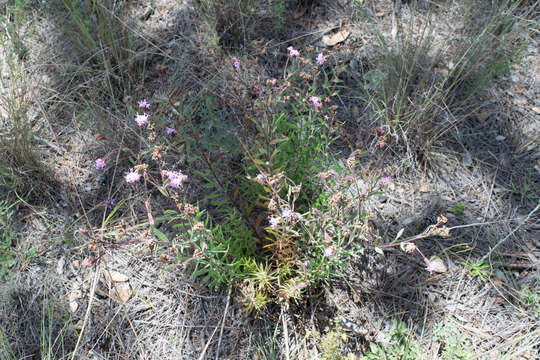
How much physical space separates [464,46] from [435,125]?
66cm

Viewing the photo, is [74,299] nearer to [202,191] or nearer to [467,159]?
[202,191]

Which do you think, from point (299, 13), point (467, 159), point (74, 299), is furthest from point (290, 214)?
point (299, 13)

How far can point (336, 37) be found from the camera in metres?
3.36

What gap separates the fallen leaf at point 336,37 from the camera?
11.0ft

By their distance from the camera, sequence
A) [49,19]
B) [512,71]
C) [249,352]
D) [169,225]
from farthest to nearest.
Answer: [49,19], [512,71], [169,225], [249,352]

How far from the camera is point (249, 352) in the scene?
230cm

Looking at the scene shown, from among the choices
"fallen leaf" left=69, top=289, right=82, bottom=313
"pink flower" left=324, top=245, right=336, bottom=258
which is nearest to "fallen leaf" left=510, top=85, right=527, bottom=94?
"pink flower" left=324, top=245, right=336, bottom=258

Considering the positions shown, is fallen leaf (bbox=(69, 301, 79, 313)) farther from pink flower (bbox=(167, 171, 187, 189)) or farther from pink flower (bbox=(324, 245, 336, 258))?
pink flower (bbox=(324, 245, 336, 258))

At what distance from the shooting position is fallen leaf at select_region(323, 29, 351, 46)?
11.0 feet

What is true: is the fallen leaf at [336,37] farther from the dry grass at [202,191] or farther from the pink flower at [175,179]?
the pink flower at [175,179]

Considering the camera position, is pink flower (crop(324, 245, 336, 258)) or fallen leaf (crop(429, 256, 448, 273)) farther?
fallen leaf (crop(429, 256, 448, 273))

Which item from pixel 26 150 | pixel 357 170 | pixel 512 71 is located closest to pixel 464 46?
pixel 512 71

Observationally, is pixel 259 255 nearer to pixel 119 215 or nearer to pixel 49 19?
pixel 119 215

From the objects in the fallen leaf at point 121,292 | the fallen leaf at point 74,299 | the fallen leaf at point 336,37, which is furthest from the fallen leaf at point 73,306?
the fallen leaf at point 336,37
